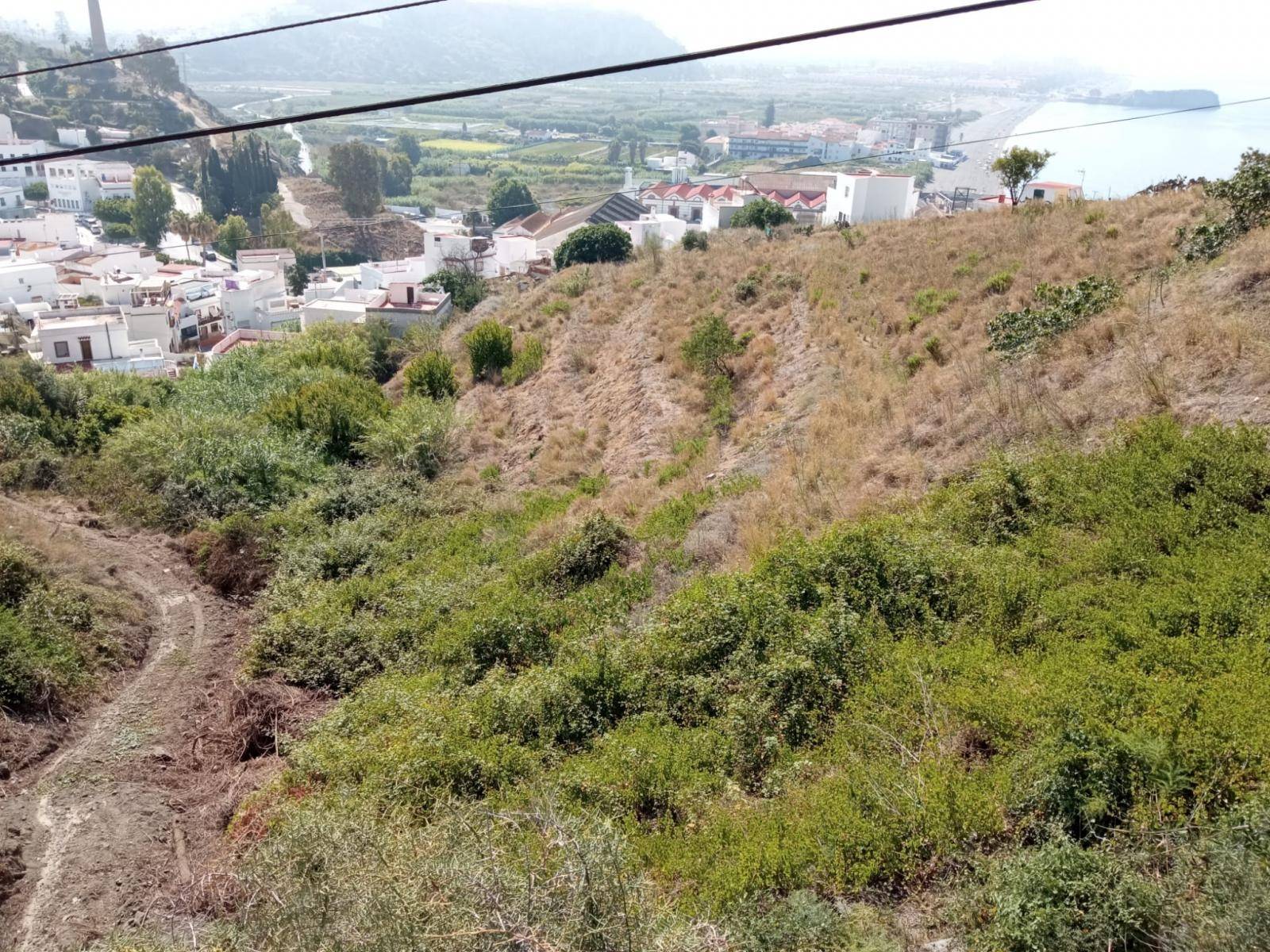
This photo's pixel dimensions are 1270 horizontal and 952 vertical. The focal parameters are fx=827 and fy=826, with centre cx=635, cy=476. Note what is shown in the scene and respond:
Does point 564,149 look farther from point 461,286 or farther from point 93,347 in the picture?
point 93,347

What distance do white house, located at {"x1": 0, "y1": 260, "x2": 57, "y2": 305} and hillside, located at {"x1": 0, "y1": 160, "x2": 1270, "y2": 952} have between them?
4118 centimetres

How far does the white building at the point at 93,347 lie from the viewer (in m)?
34.5

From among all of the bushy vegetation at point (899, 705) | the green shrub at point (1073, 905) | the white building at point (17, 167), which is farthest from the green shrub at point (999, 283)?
the white building at point (17, 167)

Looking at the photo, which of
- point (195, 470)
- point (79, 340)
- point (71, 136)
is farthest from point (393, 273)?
point (71, 136)

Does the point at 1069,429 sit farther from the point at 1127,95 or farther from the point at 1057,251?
the point at 1127,95

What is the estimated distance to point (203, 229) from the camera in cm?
7406

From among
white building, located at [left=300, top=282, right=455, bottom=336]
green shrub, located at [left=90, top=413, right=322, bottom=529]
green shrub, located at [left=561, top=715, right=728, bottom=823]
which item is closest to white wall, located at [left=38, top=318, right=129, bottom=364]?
white building, located at [left=300, top=282, right=455, bottom=336]

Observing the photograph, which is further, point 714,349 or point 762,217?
point 762,217

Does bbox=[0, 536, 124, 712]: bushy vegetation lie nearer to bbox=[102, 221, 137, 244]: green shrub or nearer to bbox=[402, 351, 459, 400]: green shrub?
bbox=[402, 351, 459, 400]: green shrub

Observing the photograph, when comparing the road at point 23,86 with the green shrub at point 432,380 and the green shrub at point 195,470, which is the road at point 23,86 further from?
the green shrub at point 195,470

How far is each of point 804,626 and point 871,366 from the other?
6.59 m

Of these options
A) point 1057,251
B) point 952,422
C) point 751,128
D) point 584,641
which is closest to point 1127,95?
point 1057,251

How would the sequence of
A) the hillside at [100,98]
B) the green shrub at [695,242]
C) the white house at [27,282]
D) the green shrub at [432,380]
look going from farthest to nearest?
the hillside at [100,98], the white house at [27,282], the green shrub at [695,242], the green shrub at [432,380]

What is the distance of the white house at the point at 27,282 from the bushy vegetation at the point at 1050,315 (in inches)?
2137
